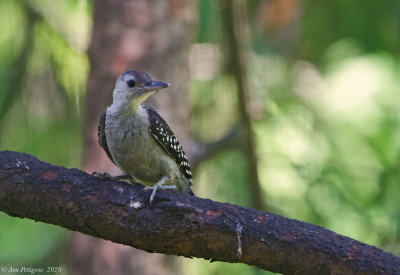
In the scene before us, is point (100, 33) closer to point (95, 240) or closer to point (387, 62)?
point (95, 240)

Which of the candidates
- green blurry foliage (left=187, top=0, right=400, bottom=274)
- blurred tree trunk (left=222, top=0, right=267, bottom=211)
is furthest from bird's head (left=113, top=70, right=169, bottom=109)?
green blurry foliage (left=187, top=0, right=400, bottom=274)

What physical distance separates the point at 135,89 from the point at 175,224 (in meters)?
1.70

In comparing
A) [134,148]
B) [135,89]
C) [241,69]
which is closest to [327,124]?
[241,69]

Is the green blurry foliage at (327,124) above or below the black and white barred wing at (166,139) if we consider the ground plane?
above

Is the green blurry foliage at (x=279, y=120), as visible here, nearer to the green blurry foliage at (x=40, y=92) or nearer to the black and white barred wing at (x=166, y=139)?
the green blurry foliage at (x=40, y=92)

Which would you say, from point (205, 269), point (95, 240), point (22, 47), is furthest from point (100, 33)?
point (205, 269)

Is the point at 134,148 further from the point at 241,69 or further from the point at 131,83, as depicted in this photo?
the point at 241,69

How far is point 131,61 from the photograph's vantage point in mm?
6277

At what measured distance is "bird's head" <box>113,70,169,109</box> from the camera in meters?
4.79

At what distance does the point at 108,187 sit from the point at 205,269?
13.3 feet

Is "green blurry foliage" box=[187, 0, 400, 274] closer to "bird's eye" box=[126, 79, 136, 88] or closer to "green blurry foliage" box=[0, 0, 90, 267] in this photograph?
"green blurry foliage" box=[0, 0, 90, 267]

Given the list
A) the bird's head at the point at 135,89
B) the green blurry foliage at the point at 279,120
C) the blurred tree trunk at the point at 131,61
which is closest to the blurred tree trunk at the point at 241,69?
the green blurry foliage at the point at 279,120

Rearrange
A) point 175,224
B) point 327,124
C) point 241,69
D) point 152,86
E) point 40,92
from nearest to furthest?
point 175,224 < point 152,86 < point 241,69 < point 40,92 < point 327,124

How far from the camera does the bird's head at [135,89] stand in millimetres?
4785
